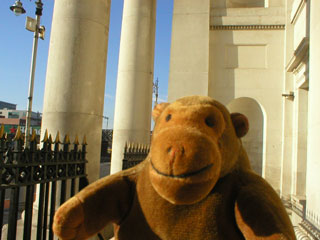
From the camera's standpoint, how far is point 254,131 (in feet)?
37.4

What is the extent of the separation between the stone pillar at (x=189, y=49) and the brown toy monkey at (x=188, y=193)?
784 cm

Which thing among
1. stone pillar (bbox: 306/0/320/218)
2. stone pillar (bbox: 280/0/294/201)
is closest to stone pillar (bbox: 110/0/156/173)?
stone pillar (bbox: 280/0/294/201)

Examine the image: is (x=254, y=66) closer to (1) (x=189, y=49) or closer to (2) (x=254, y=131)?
(1) (x=189, y=49)

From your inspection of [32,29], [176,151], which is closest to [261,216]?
[176,151]

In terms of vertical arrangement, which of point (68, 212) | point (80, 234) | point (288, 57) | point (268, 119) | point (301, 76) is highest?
point (288, 57)

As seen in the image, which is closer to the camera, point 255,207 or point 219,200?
point 255,207

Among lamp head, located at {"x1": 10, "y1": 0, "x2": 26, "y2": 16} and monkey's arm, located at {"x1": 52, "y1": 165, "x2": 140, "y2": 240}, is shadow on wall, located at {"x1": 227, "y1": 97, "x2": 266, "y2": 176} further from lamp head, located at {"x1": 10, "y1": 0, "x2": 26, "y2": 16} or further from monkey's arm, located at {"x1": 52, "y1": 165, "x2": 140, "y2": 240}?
lamp head, located at {"x1": 10, "y1": 0, "x2": 26, "y2": 16}

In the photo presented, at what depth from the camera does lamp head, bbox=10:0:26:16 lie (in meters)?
12.3

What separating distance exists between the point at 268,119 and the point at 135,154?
19.9 ft

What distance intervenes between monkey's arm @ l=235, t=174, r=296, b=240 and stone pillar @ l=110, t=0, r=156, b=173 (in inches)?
323

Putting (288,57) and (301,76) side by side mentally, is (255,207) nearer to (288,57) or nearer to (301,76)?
(301,76)

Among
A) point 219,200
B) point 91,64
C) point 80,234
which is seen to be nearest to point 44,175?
point 80,234

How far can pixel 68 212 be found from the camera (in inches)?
78.7

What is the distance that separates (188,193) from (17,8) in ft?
43.8
